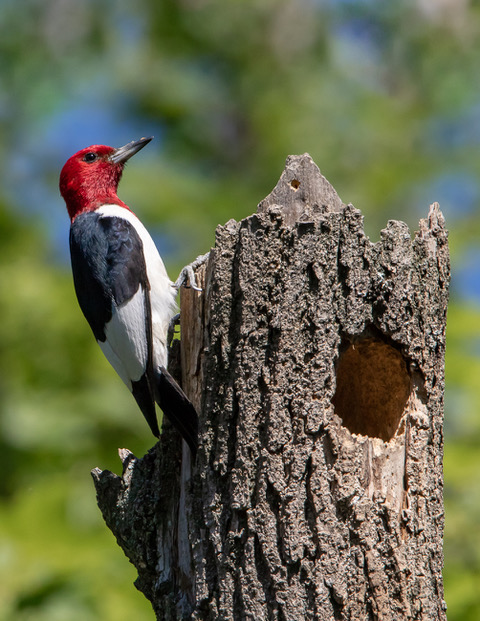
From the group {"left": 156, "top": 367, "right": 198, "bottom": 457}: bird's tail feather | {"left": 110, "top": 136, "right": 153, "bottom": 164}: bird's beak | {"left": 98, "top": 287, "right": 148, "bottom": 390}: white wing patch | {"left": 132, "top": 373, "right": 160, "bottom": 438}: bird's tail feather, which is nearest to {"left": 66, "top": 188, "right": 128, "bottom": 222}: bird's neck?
{"left": 110, "top": 136, "right": 153, "bottom": 164}: bird's beak

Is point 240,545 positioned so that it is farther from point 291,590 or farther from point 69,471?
point 69,471

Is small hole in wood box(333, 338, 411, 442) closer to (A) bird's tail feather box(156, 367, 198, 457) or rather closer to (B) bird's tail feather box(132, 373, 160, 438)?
(A) bird's tail feather box(156, 367, 198, 457)

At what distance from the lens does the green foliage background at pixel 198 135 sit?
6.24 m

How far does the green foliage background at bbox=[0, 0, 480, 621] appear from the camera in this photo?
6238 mm

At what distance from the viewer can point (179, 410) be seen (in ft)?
9.74

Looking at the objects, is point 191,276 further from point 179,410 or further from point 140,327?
point 140,327

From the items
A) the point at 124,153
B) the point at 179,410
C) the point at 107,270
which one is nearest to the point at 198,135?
the point at 124,153

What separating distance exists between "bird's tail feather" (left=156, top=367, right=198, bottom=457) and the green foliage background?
2252mm

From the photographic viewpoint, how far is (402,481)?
104 inches

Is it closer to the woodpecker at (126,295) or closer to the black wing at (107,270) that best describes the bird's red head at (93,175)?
the woodpecker at (126,295)

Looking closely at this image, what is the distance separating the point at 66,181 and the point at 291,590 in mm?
3337

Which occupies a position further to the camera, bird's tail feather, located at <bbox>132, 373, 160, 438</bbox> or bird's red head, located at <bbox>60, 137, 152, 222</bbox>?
bird's red head, located at <bbox>60, 137, 152, 222</bbox>

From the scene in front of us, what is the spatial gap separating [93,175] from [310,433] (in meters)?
2.97

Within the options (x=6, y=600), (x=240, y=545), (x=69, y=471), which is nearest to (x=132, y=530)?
(x=240, y=545)
